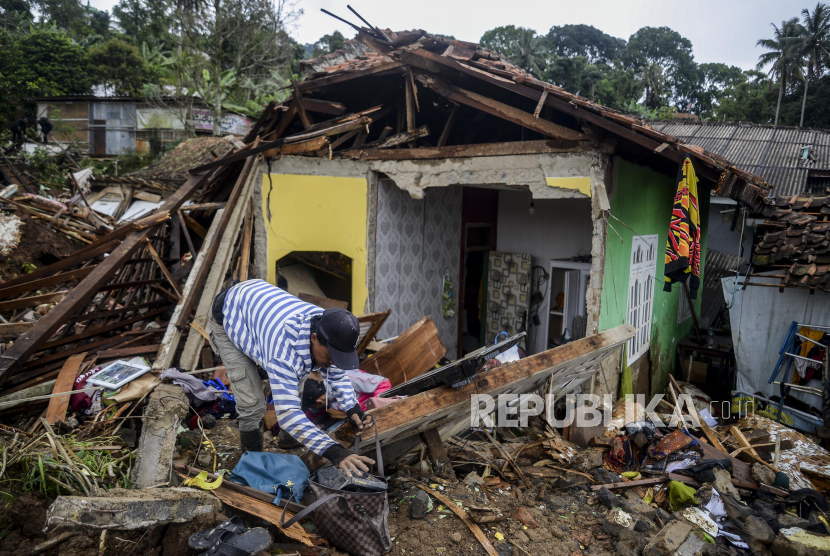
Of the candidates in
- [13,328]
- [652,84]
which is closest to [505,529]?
[13,328]

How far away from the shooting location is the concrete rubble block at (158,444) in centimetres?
330

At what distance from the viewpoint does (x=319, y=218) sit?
7.36 meters

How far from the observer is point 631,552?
3.46 metres

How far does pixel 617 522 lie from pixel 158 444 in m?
3.49

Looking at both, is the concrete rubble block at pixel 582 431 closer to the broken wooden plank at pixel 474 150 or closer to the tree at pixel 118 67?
the broken wooden plank at pixel 474 150

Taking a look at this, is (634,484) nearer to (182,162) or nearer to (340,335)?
(340,335)

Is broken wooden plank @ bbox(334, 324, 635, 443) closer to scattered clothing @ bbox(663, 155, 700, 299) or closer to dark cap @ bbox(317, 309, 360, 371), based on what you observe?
dark cap @ bbox(317, 309, 360, 371)

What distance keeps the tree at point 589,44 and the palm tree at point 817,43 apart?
20.2 meters

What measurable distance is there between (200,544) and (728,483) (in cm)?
468

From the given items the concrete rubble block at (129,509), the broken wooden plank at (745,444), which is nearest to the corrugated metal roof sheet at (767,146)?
the broken wooden plank at (745,444)

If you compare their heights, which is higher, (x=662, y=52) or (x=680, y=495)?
(x=662, y=52)

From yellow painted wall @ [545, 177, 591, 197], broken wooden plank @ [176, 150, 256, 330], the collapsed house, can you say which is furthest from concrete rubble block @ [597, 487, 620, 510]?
broken wooden plank @ [176, 150, 256, 330]

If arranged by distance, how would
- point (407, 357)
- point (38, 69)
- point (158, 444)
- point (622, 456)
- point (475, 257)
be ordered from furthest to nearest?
1. point (38, 69)
2. point (475, 257)
3. point (407, 357)
4. point (622, 456)
5. point (158, 444)

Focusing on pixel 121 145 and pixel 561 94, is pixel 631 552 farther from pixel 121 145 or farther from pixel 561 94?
pixel 121 145
